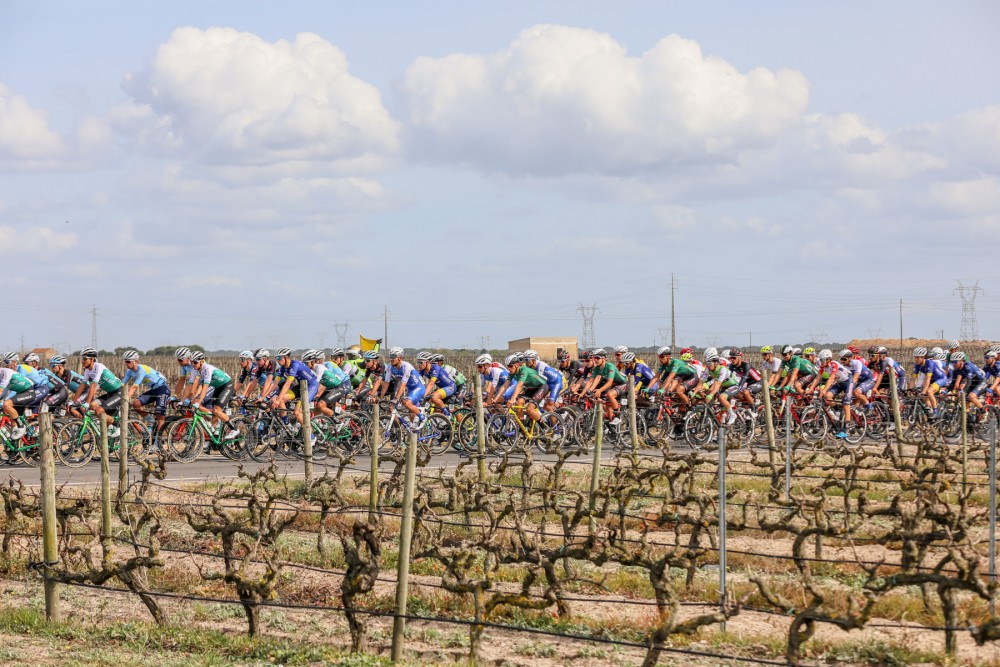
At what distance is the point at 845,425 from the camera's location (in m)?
24.8

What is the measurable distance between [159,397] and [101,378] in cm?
92

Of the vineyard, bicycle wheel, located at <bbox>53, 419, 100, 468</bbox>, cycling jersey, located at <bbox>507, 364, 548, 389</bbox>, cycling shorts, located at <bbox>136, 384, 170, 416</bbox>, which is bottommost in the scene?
the vineyard

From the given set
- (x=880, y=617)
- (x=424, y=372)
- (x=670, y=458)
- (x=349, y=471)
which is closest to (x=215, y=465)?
(x=349, y=471)

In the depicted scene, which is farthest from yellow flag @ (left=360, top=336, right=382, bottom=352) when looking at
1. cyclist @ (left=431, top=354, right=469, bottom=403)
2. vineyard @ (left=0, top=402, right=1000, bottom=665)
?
vineyard @ (left=0, top=402, right=1000, bottom=665)

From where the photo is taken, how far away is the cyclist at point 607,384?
2286 centimetres

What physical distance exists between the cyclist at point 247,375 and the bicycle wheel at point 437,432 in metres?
2.94

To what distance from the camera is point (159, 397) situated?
2048 cm

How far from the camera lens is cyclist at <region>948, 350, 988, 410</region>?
86.3ft

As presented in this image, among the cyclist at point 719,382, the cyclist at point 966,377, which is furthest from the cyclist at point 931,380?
the cyclist at point 719,382

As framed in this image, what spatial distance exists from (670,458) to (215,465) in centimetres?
832

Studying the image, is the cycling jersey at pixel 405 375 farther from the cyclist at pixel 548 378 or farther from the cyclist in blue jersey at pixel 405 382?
the cyclist at pixel 548 378

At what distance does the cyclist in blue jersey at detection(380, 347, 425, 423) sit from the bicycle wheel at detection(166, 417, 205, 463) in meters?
3.11

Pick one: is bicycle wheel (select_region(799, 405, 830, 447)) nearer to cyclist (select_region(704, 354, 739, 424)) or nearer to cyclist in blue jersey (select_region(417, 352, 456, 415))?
cyclist (select_region(704, 354, 739, 424))

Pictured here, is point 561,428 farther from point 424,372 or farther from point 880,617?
point 880,617
